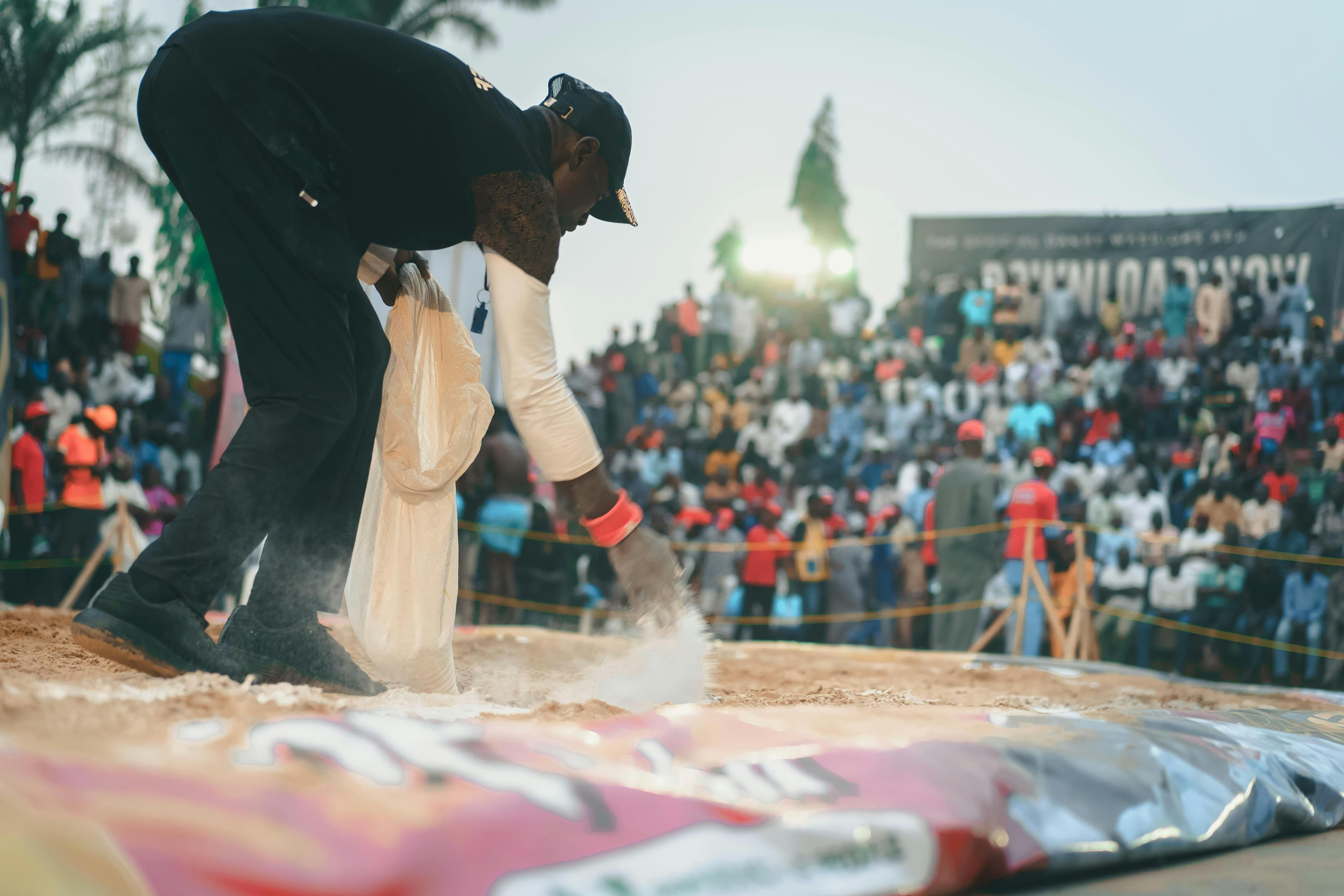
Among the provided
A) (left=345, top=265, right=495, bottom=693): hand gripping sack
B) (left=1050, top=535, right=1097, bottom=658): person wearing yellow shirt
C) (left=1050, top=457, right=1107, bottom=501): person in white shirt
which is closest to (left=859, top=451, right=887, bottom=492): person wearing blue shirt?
(left=1050, top=457, right=1107, bottom=501): person in white shirt

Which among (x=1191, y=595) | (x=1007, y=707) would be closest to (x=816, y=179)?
(x=1191, y=595)

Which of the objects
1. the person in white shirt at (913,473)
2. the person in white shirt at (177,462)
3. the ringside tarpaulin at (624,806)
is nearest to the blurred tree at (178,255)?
the person in white shirt at (177,462)

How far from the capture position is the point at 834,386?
531 inches

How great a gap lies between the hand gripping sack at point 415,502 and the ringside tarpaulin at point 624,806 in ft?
3.50

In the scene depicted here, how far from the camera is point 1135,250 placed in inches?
591

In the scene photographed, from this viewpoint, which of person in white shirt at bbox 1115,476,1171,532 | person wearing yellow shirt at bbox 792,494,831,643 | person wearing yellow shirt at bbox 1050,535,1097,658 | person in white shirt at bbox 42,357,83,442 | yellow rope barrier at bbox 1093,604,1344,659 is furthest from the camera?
person in white shirt at bbox 1115,476,1171,532

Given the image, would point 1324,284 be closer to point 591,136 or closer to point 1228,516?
point 1228,516

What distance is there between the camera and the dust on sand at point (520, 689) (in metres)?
1.35

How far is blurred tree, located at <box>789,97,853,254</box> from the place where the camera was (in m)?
31.9

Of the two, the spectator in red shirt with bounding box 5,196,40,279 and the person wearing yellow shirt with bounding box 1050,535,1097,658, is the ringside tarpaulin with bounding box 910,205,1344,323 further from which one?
the spectator in red shirt with bounding box 5,196,40,279

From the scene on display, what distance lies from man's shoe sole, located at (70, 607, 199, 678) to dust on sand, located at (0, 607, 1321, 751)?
6 centimetres

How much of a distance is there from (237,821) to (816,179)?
3261 cm

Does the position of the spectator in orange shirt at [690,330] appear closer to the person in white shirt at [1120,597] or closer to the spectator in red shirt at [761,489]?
the spectator in red shirt at [761,489]

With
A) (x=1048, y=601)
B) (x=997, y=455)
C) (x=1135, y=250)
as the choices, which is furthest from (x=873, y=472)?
(x=1135, y=250)
